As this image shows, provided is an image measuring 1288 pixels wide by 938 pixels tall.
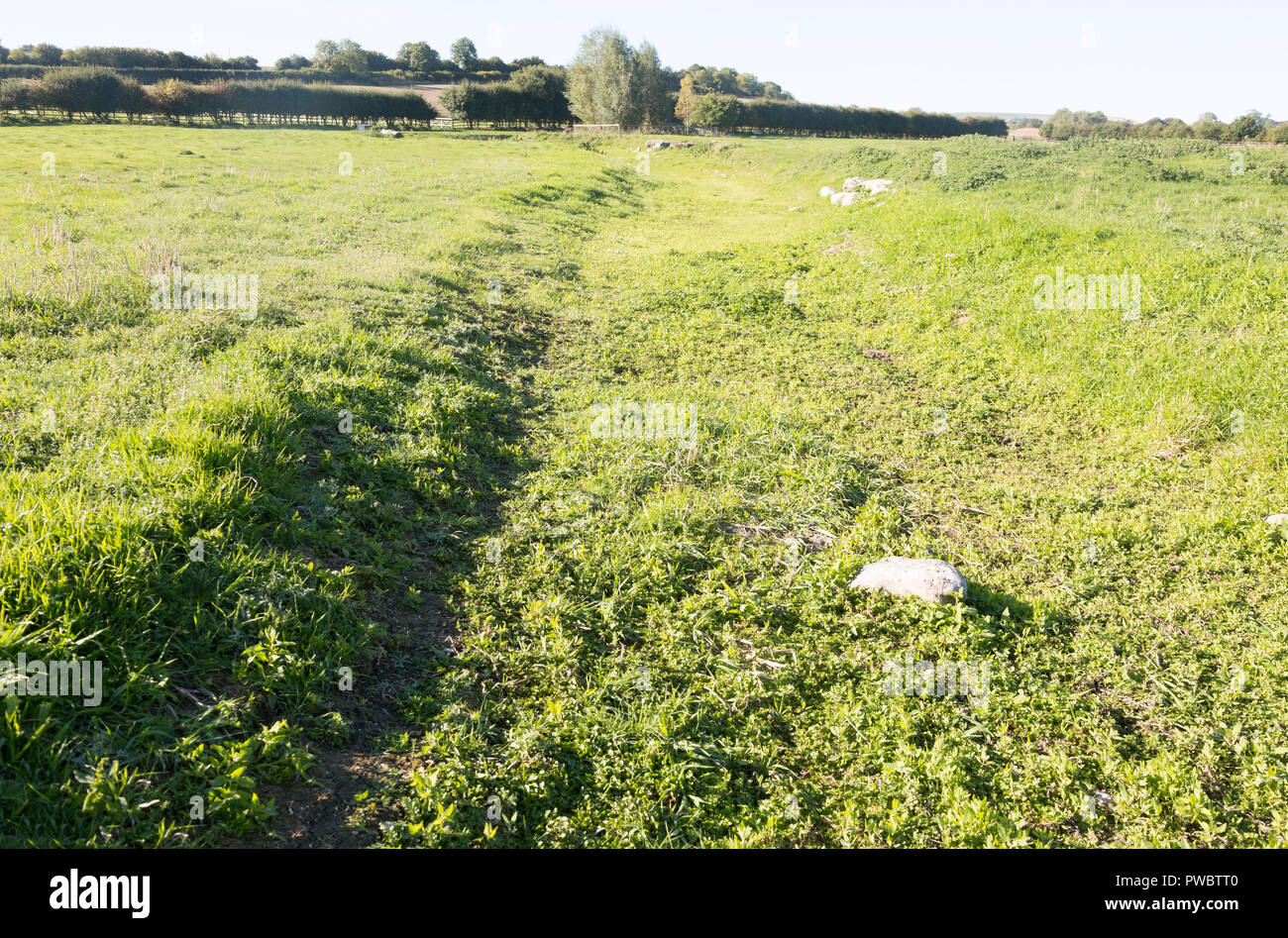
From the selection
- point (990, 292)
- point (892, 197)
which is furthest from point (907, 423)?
point (892, 197)

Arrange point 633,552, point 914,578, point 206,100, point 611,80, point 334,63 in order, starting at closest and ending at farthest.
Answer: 1. point 914,578
2. point 633,552
3. point 206,100
4. point 611,80
5. point 334,63

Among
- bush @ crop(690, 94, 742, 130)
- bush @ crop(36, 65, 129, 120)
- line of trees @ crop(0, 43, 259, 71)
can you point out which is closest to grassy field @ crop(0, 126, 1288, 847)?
bush @ crop(36, 65, 129, 120)

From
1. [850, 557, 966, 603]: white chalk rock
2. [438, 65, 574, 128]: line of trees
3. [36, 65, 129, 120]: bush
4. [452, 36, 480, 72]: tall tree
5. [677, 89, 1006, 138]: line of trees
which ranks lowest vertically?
[850, 557, 966, 603]: white chalk rock

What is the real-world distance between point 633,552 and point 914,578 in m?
2.53

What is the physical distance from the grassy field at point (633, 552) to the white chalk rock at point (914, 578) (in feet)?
0.52

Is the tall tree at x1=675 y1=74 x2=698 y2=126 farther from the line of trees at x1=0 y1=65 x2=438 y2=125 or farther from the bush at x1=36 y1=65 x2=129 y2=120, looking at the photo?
the bush at x1=36 y1=65 x2=129 y2=120

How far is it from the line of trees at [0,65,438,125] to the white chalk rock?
6425 centimetres

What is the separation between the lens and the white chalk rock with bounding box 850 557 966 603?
5691 mm

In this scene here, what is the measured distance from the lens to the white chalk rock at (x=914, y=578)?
18.7 ft

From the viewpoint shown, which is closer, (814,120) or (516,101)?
(516,101)

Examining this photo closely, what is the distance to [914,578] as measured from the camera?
5.80m

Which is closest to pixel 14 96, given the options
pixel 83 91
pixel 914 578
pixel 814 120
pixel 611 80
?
pixel 83 91

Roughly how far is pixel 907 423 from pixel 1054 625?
4302 millimetres

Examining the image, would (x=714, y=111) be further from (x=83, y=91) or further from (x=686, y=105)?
(x=83, y=91)
